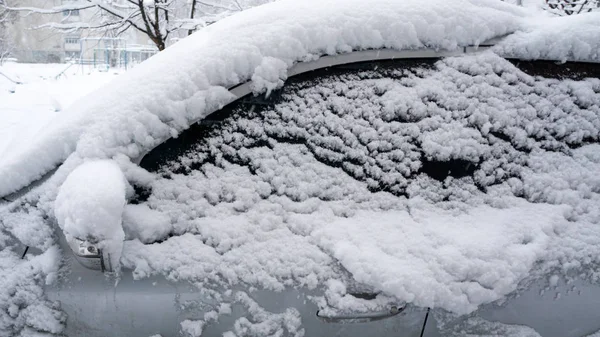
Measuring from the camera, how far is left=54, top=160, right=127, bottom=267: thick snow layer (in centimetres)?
124

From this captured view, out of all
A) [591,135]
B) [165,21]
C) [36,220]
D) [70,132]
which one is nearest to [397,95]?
[591,135]

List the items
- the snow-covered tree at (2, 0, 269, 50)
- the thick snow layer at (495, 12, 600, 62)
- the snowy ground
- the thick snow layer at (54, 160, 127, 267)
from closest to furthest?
the thick snow layer at (54, 160, 127, 267)
the thick snow layer at (495, 12, 600, 62)
the snow-covered tree at (2, 0, 269, 50)
the snowy ground

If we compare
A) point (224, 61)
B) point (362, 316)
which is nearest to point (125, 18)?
point (224, 61)

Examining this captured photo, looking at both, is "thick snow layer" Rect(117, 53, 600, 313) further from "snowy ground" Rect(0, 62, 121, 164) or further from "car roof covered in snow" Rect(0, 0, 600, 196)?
"snowy ground" Rect(0, 62, 121, 164)

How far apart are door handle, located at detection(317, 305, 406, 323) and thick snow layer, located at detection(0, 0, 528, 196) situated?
0.85 metres

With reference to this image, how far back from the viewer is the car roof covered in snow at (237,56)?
4.83 feet

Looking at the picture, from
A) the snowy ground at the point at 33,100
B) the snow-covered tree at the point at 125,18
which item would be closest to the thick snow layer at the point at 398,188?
the snowy ground at the point at 33,100

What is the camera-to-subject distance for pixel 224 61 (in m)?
1.53

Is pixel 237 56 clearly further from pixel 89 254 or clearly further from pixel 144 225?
pixel 89 254

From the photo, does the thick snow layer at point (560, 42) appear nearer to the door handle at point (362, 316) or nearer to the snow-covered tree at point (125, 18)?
the door handle at point (362, 316)

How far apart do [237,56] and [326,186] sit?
0.60m

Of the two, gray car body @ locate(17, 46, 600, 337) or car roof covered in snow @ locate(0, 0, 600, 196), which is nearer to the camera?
gray car body @ locate(17, 46, 600, 337)

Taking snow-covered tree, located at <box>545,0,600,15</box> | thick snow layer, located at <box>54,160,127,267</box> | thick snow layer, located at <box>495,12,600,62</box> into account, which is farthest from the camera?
snow-covered tree, located at <box>545,0,600,15</box>

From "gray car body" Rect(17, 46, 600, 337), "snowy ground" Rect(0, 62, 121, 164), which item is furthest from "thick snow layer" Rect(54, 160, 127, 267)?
"snowy ground" Rect(0, 62, 121, 164)
